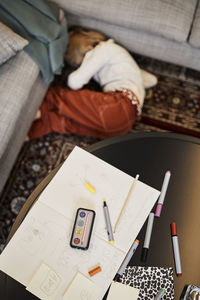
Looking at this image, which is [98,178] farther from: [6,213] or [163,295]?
[6,213]

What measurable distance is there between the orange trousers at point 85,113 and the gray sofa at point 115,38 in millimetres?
97

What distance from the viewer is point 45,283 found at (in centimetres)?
83

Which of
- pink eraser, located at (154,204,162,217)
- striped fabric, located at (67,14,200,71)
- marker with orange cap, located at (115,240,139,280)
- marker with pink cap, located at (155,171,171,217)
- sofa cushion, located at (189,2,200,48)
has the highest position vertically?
sofa cushion, located at (189,2,200,48)

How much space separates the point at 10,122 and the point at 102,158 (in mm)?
456

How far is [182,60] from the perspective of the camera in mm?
1656

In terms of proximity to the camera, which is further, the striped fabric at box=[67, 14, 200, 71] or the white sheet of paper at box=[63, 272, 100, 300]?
the striped fabric at box=[67, 14, 200, 71]

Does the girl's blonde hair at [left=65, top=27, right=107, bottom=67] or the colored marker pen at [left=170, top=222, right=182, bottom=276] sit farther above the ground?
the girl's blonde hair at [left=65, top=27, right=107, bottom=67]

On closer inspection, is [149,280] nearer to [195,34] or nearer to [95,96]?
[95,96]

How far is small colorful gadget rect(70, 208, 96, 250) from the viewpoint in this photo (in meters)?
0.88

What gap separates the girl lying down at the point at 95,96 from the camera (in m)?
1.50

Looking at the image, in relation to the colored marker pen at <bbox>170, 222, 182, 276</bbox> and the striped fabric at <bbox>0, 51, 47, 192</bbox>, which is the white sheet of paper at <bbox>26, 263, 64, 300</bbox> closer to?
the colored marker pen at <bbox>170, 222, 182, 276</bbox>

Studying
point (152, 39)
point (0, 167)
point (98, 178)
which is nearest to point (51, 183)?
point (98, 178)

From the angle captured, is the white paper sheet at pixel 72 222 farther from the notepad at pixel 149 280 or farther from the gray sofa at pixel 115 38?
the gray sofa at pixel 115 38

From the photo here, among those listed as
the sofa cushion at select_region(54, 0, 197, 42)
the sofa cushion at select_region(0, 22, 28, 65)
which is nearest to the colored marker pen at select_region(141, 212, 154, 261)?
the sofa cushion at select_region(0, 22, 28, 65)
